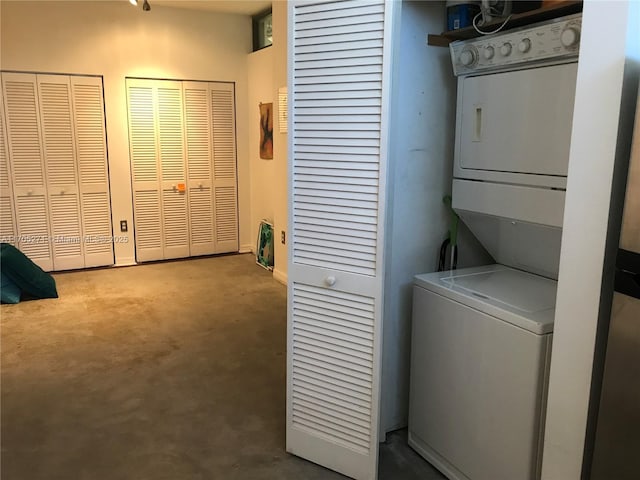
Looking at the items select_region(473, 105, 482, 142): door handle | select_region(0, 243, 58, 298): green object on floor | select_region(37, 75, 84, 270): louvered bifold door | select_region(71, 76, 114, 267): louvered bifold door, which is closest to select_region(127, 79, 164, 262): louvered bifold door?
select_region(71, 76, 114, 267): louvered bifold door

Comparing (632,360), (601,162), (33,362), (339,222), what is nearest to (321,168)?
(339,222)

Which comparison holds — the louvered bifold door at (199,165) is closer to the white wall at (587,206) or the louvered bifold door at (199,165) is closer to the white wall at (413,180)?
the white wall at (413,180)

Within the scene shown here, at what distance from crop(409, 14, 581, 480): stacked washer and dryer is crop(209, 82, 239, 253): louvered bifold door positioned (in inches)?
157

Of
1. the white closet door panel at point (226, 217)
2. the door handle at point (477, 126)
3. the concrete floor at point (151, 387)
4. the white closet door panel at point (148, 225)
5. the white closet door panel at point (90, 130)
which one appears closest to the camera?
the door handle at point (477, 126)

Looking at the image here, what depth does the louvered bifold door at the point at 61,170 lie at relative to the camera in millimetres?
4992

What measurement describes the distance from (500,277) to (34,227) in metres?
4.60

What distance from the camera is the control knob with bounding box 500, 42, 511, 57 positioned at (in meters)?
1.96

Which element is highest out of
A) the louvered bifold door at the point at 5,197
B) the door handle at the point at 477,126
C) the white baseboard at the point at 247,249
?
the door handle at the point at 477,126

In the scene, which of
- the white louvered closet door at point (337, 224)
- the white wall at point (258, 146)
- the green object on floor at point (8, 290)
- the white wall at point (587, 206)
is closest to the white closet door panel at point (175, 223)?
the white wall at point (258, 146)

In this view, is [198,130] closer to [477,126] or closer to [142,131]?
[142,131]

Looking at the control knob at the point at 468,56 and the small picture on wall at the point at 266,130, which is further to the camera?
the small picture on wall at the point at 266,130

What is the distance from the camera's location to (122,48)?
5.24 m

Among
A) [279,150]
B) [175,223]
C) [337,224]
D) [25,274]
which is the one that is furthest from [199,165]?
[337,224]

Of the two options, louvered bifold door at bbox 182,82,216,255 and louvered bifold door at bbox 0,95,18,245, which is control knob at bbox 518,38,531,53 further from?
louvered bifold door at bbox 0,95,18,245
